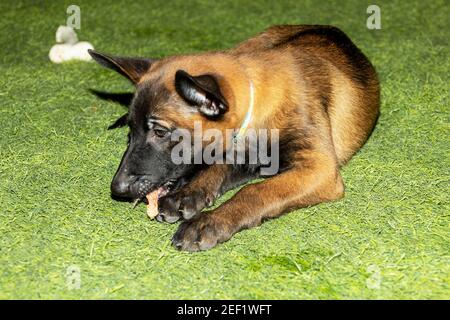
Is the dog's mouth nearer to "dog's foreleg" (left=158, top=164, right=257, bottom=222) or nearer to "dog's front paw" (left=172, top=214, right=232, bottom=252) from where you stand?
"dog's foreleg" (left=158, top=164, right=257, bottom=222)

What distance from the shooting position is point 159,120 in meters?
3.38

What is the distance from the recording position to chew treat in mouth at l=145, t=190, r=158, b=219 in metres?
3.50

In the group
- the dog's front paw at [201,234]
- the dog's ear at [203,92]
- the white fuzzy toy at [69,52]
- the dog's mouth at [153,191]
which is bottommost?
the dog's front paw at [201,234]

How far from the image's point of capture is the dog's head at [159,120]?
11.0 ft

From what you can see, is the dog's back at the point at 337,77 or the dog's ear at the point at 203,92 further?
the dog's back at the point at 337,77

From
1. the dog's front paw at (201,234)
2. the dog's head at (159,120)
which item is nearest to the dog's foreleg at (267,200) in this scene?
the dog's front paw at (201,234)

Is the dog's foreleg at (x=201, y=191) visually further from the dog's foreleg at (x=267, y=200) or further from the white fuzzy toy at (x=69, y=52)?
the white fuzzy toy at (x=69, y=52)

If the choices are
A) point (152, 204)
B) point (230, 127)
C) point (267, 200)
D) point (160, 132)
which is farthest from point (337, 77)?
point (152, 204)

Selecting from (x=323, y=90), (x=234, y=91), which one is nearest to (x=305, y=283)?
(x=234, y=91)

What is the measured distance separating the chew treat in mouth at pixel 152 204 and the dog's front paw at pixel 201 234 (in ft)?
0.82

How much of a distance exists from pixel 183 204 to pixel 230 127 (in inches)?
18.5

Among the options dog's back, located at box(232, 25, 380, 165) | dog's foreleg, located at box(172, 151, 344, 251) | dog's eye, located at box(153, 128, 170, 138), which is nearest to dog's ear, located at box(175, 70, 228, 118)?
dog's eye, located at box(153, 128, 170, 138)

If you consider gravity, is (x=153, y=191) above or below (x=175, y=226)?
above

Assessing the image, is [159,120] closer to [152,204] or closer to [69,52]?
[152,204]
